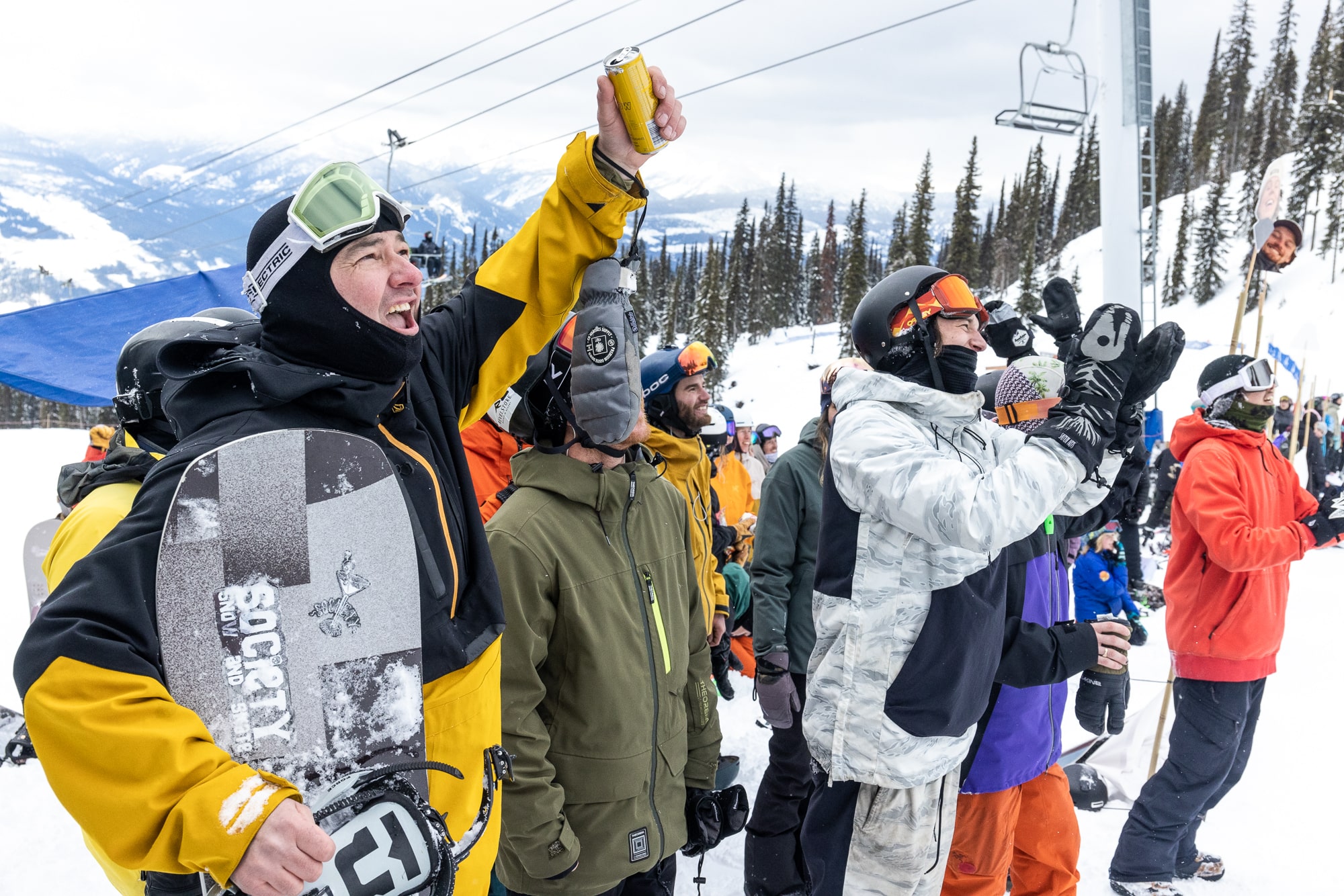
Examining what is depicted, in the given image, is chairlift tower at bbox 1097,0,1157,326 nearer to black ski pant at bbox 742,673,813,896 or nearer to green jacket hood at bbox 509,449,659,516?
black ski pant at bbox 742,673,813,896

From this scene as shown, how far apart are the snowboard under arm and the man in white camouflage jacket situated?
5.64ft

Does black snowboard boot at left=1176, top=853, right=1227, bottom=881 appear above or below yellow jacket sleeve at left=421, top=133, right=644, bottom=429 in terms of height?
below

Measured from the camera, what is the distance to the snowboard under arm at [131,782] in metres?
1.16

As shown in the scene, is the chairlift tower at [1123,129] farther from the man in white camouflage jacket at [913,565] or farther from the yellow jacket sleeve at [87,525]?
the yellow jacket sleeve at [87,525]

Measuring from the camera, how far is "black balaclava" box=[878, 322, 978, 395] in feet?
8.43

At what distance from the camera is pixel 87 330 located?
23.7ft

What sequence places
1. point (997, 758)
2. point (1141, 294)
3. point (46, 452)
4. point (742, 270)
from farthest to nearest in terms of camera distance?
point (742, 270)
point (46, 452)
point (1141, 294)
point (997, 758)

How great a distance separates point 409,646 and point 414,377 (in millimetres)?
620

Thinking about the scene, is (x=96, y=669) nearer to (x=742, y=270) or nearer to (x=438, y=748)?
(x=438, y=748)

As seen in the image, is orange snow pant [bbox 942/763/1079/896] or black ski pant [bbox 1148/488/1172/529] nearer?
orange snow pant [bbox 942/763/1079/896]

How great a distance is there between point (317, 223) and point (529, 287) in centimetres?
56

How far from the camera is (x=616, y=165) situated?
6.26 feet

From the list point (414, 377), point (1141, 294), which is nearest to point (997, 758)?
point (414, 377)

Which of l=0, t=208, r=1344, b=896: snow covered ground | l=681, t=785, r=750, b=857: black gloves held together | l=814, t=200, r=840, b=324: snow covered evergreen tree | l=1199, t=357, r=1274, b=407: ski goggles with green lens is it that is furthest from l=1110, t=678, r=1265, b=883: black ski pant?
l=814, t=200, r=840, b=324: snow covered evergreen tree
